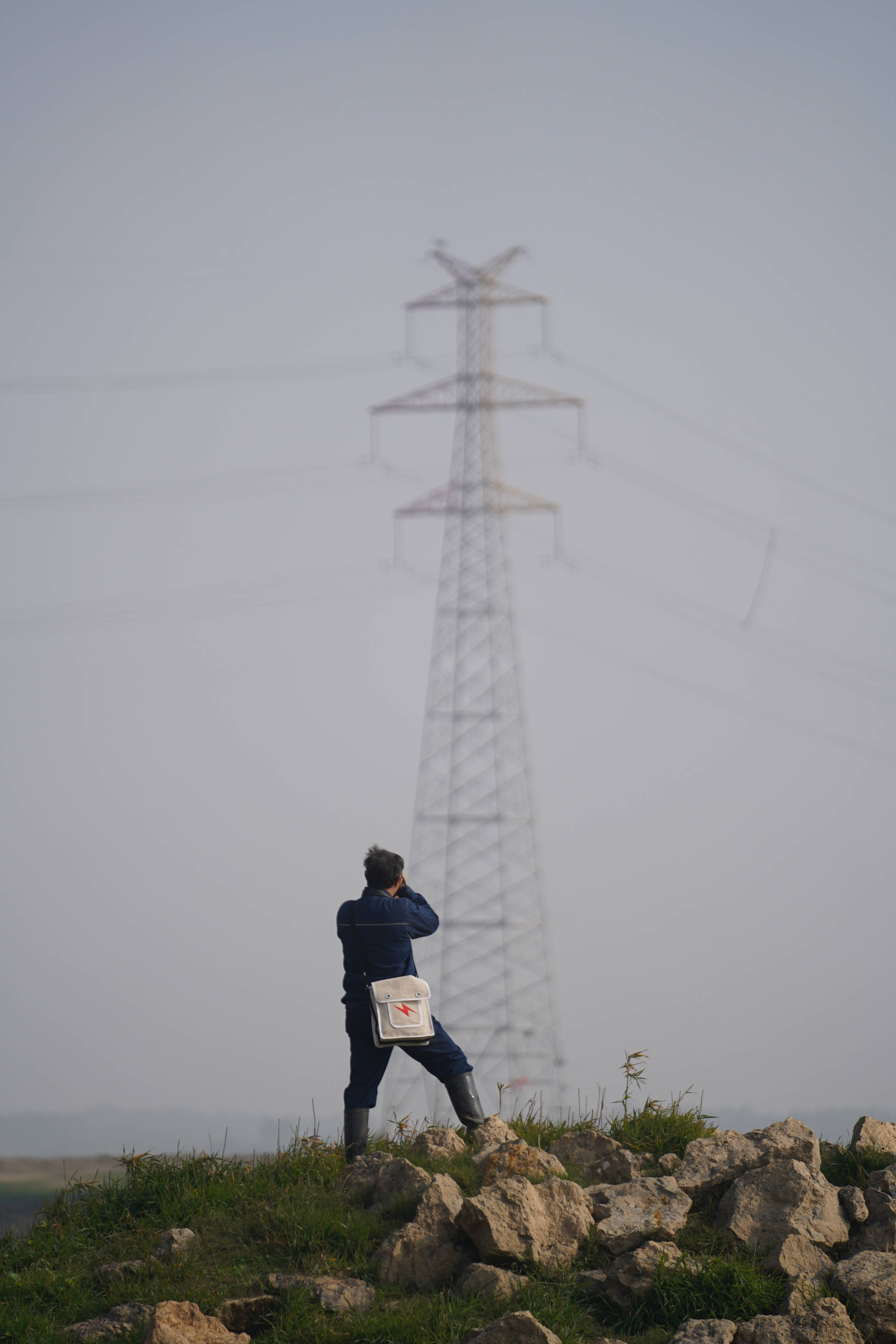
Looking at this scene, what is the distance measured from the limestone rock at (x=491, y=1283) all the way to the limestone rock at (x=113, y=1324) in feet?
5.35

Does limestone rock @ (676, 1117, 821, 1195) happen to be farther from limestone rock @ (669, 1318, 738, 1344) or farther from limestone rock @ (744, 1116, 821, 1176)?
limestone rock @ (669, 1318, 738, 1344)

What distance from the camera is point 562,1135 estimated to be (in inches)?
332

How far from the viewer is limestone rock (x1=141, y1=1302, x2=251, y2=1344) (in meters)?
6.07

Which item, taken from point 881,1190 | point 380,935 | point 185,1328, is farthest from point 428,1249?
point 881,1190

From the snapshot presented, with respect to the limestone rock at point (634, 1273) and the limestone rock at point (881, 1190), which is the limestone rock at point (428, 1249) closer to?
the limestone rock at point (634, 1273)

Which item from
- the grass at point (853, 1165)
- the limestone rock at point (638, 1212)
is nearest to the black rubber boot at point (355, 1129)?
the limestone rock at point (638, 1212)

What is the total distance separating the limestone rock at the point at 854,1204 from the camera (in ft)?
23.6

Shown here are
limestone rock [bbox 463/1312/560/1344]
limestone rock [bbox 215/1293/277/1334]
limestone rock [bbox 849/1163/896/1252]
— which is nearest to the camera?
limestone rock [bbox 463/1312/560/1344]

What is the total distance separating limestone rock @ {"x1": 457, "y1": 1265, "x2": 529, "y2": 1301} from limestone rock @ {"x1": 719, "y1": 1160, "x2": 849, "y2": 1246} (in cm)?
130

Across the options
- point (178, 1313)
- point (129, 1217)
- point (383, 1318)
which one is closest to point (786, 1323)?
point (383, 1318)

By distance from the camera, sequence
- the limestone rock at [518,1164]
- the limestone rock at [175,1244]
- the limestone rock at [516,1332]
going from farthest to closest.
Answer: the limestone rock at [518,1164], the limestone rock at [175,1244], the limestone rock at [516,1332]

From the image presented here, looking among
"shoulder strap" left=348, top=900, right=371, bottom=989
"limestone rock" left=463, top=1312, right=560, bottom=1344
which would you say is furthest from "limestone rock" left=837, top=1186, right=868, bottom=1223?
"shoulder strap" left=348, top=900, right=371, bottom=989

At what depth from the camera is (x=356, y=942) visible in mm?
8172

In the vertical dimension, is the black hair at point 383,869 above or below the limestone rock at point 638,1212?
above
